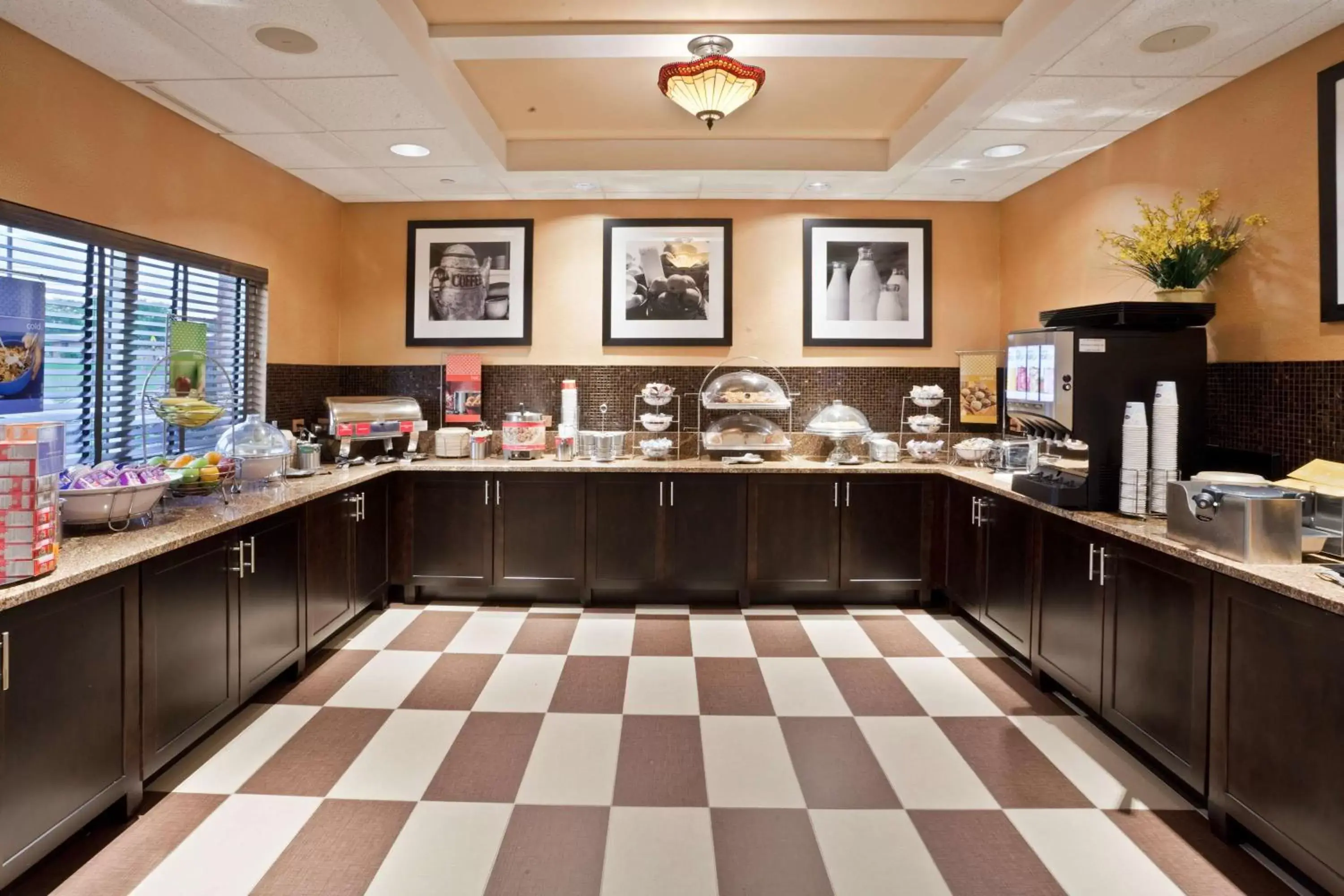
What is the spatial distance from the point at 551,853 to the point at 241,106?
3.45 m

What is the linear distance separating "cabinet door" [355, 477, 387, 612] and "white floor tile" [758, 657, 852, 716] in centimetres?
226

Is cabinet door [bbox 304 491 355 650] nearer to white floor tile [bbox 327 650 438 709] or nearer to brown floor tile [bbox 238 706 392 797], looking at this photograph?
white floor tile [bbox 327 650 438 709]

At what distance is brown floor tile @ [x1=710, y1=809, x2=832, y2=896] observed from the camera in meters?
2.03

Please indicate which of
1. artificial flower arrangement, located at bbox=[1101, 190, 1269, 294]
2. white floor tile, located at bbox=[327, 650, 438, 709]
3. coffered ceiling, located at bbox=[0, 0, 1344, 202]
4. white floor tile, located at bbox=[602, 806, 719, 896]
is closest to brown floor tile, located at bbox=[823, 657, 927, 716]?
white floor tile, located at bbox=[602, 806, 719, 896]

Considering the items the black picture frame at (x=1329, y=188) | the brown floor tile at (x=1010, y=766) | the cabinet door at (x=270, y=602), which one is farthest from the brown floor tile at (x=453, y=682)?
the black picture frame at (x=1329, y=188)

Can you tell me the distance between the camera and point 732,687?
11.2 ft

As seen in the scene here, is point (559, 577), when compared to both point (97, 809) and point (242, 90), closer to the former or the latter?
point (97, 809)

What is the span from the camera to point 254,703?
3.21m

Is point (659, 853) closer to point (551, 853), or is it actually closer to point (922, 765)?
point (551, 853)

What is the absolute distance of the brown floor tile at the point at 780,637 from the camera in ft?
12.8

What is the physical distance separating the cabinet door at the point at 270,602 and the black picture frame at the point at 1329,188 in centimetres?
418

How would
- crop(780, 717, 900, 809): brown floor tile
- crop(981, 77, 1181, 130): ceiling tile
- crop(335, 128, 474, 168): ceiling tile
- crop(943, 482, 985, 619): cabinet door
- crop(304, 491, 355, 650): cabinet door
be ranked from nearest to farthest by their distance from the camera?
crop(780, 717, 900, 809): brown floor tile → crop(981, 77, 1181, 130): ceiling tile → crop(304, 491, 355, 650): cabinet door → crop(335, 128, 474, 168): ceiling tile → crop(943, 482, 985, 619): cabinet door

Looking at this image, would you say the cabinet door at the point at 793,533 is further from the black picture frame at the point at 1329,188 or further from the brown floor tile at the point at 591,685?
the black picture frame at the point at 1329,188

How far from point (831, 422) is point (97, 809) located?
13.4ft
